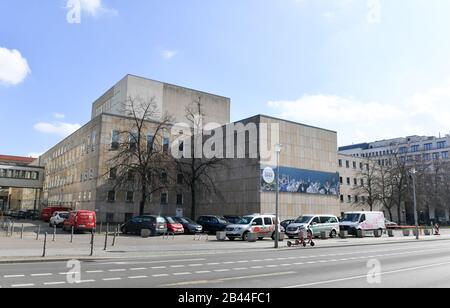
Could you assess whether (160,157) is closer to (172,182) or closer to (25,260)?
(172,182)

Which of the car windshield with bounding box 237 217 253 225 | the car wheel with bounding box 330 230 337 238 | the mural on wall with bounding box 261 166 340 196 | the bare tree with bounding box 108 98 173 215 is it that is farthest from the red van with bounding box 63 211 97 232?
the mural on wall with bounding box 261 166 340 196

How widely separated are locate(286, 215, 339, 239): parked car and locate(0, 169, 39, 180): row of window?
232ft

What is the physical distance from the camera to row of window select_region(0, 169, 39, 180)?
82.9m

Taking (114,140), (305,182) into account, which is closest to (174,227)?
(114,140)

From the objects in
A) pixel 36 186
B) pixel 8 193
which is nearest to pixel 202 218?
pixel 36 186

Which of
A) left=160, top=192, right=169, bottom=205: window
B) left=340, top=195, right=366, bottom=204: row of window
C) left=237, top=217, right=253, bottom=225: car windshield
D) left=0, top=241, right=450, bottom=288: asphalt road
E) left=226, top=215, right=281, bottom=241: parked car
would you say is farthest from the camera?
left=340, top=195, right=366, bottom=204: row of window

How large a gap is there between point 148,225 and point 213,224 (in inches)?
290

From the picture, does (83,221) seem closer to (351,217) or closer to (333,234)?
(333,234)

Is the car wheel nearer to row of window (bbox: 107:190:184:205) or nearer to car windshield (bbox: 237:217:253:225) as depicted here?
car windshield (bbox: 237:217:253:225)

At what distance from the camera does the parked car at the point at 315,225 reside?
3309 cm

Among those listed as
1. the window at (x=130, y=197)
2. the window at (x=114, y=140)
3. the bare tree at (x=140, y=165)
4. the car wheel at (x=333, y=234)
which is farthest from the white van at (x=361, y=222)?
the window at (x=114, y=140)

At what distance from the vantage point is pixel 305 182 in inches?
2103

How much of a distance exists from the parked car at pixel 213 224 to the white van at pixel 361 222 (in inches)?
448
